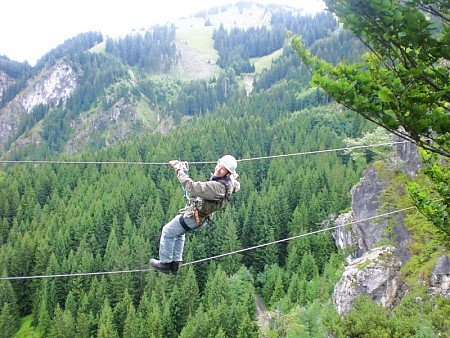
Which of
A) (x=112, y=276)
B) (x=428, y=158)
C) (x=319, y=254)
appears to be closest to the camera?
(x=428, y=158)

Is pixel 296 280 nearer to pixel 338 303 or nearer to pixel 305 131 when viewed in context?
pixel 338 303

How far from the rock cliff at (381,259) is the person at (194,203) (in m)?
12.3

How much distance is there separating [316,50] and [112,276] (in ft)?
363

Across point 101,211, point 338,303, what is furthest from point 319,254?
point 101,211

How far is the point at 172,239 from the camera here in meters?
8.73

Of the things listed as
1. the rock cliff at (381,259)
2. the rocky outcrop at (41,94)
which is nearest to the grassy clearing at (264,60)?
the rocky outcrop at (41,94)

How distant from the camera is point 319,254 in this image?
50.3 meters

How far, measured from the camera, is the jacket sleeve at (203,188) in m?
7.91

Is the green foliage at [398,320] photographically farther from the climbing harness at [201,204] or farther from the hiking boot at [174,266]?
the climbing harness at [201,204]

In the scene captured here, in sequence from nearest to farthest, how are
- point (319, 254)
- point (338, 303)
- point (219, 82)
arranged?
point (338, 303)
point (319, 254)
point (219, 82)

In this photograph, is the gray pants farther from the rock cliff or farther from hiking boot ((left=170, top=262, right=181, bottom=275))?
the rock cliff

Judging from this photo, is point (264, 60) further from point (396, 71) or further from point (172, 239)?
point (396, 71)

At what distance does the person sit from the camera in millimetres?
8062

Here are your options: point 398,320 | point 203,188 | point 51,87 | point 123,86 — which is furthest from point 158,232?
point 51,87
